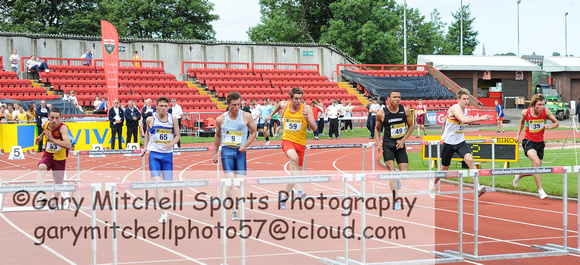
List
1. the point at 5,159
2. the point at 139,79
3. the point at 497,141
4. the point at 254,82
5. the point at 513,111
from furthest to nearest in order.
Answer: the point at 513,111, the point at 254,82, the point at 139,79, the point at 5,159, the point at 497,141

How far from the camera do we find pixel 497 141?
613 inches

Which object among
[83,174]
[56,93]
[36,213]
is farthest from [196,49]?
[36,213]

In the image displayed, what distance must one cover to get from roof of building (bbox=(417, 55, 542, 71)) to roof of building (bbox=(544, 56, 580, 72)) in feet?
10.6

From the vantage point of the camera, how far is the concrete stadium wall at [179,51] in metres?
36.5

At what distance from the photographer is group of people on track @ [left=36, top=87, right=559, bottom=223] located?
9867mm

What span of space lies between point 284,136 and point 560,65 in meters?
50.7

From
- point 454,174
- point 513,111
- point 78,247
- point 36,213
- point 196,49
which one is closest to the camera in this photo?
point 454,174

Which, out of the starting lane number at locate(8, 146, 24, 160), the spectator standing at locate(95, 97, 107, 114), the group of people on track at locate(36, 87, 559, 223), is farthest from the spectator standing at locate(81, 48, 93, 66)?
the group of people on track at locate(36, 87, 559, 223)

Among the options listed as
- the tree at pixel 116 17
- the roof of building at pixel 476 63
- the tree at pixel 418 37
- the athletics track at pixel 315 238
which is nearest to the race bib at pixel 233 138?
the athletics track at pixel 315 238

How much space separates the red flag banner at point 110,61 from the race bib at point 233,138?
17.0 meters

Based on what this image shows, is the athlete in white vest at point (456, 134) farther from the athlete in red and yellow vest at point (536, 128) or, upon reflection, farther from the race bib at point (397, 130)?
the athlete in red and yellow vest at point (536, 128)

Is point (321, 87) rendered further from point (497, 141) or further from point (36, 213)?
point (36, 213)

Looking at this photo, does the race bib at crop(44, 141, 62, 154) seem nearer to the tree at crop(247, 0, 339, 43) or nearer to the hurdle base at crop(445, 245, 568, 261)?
the hurdle base at crop(445, 245, 568, 261)

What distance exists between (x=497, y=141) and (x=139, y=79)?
A: 2442 cm
